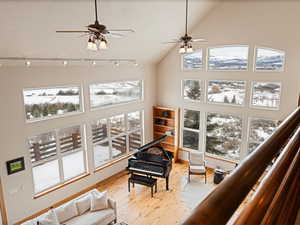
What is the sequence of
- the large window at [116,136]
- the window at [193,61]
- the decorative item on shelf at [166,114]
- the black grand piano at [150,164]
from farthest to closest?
the decorative item on shelf at [166,114]
the window at [193,61]
the large window at [116,136]
the black grand piano at [150,164]

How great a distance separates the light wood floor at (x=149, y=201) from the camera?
222 inches

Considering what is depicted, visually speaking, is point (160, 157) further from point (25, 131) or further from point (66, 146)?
point (25, 131)

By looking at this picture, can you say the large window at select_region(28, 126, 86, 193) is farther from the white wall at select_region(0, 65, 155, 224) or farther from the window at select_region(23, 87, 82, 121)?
the window at select_region(23, 87, 82, 121)

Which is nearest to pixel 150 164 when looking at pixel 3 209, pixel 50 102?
pixel 50 102

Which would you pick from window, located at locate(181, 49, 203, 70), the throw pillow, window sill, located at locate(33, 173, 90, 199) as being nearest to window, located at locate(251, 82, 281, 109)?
window, located at locate(181, 49, 203, 70)

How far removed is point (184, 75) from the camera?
27.2ft

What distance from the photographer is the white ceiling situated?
12.8ft

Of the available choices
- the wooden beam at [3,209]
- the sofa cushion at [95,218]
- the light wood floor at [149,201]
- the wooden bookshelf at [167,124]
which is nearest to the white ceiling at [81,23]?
the wooden bookshelf at [167,124]

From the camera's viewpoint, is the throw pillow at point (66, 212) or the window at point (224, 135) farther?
the window at point (224, 135)

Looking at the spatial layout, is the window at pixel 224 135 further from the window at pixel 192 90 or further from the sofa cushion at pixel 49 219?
the sofa cushion at pixel 49 219

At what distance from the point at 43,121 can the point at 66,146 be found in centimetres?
108

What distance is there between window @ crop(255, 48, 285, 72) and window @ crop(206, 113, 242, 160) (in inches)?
Answer: 71.7

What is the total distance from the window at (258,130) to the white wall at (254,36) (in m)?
0.18

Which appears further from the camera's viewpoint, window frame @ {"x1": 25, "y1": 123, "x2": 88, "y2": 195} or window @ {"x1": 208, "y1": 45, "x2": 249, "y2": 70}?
window @ {"x1": 208, "y1": 45, "x2": 249, "y2": 70}
